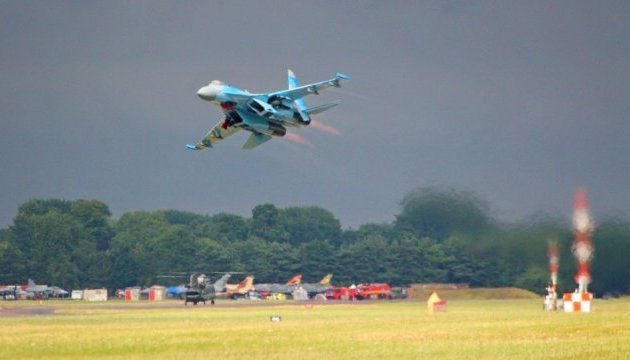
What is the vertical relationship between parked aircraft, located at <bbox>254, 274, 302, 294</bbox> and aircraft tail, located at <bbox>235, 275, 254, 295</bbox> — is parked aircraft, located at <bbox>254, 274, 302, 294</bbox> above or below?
above

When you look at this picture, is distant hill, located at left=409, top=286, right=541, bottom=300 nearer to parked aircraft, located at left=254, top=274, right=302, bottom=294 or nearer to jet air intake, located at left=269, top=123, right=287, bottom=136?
jet air intake, located at left=269, top=123, right=287, bottom=136

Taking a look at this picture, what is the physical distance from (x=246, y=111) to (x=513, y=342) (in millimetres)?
24144

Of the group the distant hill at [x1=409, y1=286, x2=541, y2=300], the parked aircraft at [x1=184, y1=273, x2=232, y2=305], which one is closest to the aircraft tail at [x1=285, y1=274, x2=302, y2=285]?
the distant hill at [x1=409, y1=286, x2=541, y2=300]

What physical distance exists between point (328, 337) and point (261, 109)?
61.3ft

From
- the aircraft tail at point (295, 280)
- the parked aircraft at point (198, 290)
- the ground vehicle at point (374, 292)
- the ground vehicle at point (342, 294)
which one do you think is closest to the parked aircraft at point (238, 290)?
the ground vehicle at point (342, 294)

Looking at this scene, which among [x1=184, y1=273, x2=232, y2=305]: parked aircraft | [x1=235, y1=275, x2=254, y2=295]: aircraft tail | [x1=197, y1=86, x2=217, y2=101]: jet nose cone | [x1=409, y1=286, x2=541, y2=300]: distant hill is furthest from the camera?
[x1=235, y1=275, x2=254, y2=295]: aircraft tail

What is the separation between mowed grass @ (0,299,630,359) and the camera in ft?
142

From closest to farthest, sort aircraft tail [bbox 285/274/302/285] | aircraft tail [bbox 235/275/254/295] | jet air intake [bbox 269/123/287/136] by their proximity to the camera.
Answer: jet air intake [bbox 269/123/287/136] → aircraft tail [bbox 235/275/254/295] → aircraft tail [bbox 285/274/302/285]

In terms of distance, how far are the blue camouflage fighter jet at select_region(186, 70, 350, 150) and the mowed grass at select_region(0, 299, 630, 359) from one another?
10422mm

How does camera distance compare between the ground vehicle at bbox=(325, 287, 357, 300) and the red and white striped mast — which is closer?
the red and white striped mast

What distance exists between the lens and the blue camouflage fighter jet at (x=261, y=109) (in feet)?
215

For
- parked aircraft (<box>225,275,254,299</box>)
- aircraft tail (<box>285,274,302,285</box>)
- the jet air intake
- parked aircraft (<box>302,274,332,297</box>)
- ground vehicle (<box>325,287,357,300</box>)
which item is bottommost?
ground vehicle (<box>325,287,357,300</box>)

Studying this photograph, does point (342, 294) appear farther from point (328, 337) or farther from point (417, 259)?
point (328, 337)

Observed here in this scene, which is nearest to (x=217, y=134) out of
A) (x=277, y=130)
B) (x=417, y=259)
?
(x=277, y=130)
